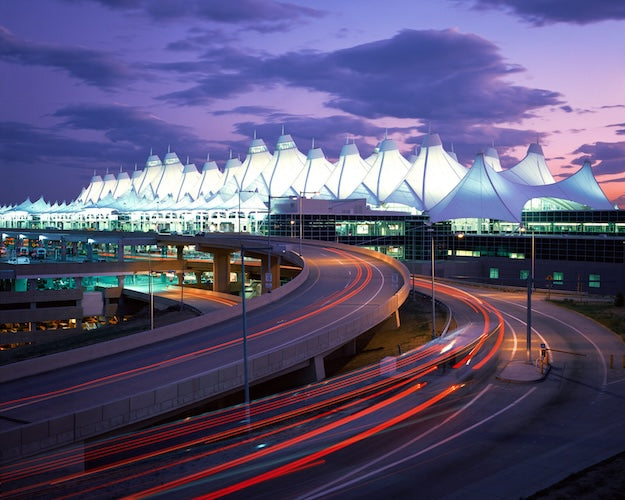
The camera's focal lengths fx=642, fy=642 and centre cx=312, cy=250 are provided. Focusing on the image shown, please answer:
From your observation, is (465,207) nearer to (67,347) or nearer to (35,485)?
(67,347)

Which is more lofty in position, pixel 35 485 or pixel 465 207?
pixel 465 207

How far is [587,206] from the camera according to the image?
9169 cm

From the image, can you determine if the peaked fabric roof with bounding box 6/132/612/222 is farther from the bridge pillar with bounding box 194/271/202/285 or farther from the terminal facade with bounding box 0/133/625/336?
the bridge pillar with bounding box 194/271/202/285

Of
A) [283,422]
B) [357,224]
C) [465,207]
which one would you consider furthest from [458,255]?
[283,422]

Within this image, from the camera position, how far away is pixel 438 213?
89312 mm

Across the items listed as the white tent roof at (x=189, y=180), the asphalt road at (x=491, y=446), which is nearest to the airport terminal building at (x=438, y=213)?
the asphalt road at (x=491, y=446)

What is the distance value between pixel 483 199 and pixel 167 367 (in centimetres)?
7254

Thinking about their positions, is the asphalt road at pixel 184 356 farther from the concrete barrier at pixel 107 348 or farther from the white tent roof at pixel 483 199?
the white tent roof at pixel 483 199

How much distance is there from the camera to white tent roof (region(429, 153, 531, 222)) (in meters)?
87.3

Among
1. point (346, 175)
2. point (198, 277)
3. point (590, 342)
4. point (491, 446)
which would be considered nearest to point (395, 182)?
point (346, 175)

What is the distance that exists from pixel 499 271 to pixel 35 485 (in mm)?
64726

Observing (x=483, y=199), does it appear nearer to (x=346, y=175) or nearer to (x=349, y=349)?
(x=346, y=175)

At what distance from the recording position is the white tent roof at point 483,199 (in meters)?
87.3

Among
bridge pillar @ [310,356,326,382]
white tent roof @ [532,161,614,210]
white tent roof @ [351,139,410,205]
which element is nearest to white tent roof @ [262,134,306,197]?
white tent roof @ [351,139,410,205]
